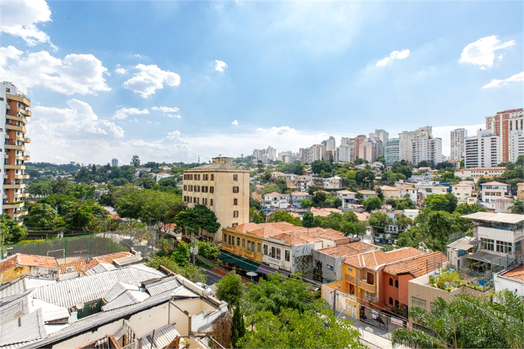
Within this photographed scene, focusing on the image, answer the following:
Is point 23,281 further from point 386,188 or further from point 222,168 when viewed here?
point 386,188

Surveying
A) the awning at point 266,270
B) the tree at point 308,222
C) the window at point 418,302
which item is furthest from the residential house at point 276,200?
the window at point 418,302

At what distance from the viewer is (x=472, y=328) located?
638 cm

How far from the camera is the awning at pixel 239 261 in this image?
2213 cm

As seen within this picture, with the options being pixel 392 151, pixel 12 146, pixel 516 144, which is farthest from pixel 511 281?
pixel 392 151

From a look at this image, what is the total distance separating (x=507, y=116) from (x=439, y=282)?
3838 inches

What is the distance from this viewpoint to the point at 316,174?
92625mm

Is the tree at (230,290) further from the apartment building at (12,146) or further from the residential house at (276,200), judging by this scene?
the residential house at (276,200)

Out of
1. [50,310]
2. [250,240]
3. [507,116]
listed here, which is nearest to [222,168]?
[250,240]

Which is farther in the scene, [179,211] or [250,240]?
[179,211]

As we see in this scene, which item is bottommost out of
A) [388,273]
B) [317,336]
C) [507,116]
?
[388,273]

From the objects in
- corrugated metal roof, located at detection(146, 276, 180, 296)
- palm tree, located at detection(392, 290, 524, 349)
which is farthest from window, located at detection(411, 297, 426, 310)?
corrugated metal roof, located at detection(146, 276, 180, 296)

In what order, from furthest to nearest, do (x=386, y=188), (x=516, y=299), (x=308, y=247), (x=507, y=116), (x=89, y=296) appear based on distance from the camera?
(x=507, y=116)
(x=386, y=188)
(x=308, y=247)
(x=89, y=296)
(x=516, y=299)

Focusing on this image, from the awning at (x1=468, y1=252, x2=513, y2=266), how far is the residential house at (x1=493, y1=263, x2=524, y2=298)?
74cm

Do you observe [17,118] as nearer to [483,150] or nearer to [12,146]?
[12,146]
